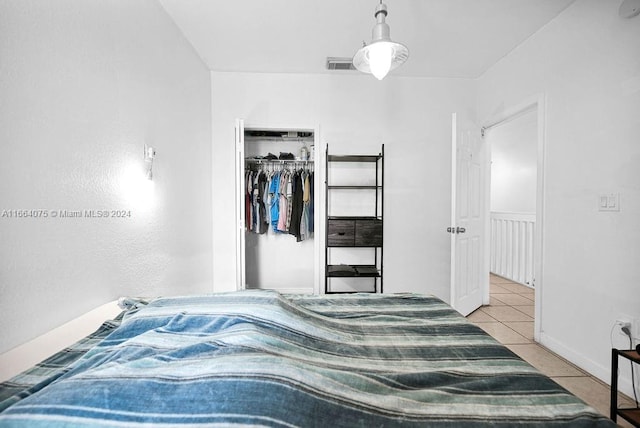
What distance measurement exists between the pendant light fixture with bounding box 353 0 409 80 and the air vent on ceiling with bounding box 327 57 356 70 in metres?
1.23

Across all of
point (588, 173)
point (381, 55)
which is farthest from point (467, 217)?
point (381, 55)

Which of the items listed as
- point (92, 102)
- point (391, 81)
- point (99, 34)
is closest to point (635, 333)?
point (391, 81)

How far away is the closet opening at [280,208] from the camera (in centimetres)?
332

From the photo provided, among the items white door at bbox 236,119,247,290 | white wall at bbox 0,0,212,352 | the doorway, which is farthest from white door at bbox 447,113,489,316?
white wall at bbox 0,0,212,352

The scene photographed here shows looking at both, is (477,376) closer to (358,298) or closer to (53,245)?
(358,298)

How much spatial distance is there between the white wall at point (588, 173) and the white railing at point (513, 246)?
1780mm

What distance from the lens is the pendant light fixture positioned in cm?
153

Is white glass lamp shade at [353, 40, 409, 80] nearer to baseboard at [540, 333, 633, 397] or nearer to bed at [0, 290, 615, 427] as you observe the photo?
bed at [0, 290, 615, 427]

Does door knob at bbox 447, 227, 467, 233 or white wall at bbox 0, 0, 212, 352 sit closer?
white wall at bbox 0, 0, 212, 352

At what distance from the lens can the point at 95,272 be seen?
1386 mm

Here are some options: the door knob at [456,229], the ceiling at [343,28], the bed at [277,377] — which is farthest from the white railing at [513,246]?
the bed at [277,377]

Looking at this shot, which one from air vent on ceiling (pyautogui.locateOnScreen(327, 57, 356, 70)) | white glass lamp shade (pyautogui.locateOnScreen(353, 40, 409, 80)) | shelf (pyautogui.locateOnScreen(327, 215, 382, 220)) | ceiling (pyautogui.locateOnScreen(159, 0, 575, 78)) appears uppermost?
ceiling (pyautogui.locateOnScreen(159, 0, 575, 78))

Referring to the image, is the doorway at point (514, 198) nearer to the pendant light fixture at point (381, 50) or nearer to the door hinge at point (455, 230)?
the door hinge at point (455, 230)

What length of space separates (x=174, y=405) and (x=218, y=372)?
0.09 meters
